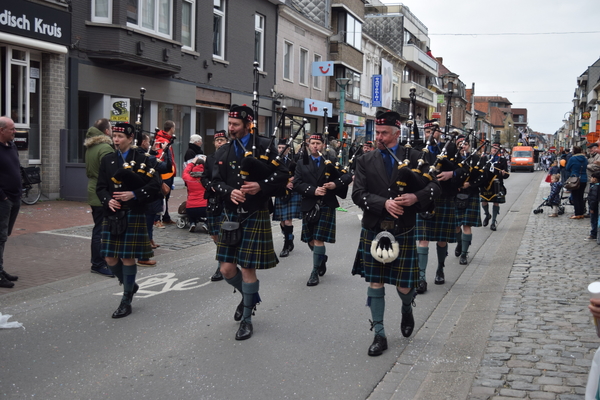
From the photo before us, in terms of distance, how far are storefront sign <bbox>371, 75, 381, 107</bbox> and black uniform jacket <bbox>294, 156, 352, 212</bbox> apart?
108ft

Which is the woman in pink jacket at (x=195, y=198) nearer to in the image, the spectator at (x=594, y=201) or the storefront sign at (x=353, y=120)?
the spectator at (x=594, y=201)

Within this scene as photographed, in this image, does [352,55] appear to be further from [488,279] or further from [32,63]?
[488,279]

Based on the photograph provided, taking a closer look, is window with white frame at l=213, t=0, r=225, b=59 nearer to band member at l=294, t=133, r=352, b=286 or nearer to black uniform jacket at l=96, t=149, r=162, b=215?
band member at l=294, t=133, r=352, b=286

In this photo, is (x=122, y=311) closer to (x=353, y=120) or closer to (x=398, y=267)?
(x=398, y=267)

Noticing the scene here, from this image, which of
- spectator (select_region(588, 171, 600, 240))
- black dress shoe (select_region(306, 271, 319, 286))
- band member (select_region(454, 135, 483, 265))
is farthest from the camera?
spectator (select_region(588, 171, 600, 240))

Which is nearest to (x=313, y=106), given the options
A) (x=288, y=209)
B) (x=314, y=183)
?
(x=288, y=209)

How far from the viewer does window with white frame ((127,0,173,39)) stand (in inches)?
651

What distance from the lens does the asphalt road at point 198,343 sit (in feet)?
13.9

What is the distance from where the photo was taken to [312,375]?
4.46 m

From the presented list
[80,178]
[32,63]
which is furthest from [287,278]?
[32,63]

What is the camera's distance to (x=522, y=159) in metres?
52.8

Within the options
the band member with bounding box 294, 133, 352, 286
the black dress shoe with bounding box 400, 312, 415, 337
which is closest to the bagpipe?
the band member with bounding box 294, 133, 352, 286

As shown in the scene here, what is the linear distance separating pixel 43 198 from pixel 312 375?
11.8 m

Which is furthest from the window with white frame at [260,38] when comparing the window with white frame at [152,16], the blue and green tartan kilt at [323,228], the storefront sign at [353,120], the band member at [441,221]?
the band member at [441,221]
